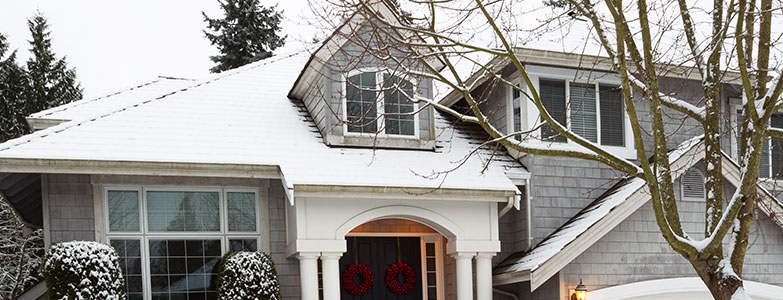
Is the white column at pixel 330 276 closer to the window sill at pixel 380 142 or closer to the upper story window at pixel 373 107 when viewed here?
the window sill at pixel 380 142

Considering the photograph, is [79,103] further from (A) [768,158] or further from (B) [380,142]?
(A) [768,158]

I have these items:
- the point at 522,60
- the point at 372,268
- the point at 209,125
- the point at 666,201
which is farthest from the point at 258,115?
the point at 666,201

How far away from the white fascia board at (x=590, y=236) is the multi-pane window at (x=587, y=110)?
140cm

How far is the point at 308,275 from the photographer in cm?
1062

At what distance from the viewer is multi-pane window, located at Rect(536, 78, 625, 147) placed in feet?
41.3

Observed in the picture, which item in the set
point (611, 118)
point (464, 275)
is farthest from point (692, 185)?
point (464, 275)

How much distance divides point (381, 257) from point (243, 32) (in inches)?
612

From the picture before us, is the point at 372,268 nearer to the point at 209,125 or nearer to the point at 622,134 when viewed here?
the point at 209,125

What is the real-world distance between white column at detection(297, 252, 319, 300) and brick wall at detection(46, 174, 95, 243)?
2.80 m

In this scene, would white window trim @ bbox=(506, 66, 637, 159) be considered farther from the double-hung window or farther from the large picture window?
the double-hung window

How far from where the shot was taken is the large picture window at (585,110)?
12578 mm

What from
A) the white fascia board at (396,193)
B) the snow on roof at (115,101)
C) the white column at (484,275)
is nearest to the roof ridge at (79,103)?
the snow on roof at (115,101)

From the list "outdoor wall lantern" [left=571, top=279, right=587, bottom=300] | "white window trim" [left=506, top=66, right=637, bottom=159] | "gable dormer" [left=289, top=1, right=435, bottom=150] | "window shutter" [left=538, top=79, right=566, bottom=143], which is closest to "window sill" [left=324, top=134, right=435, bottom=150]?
"gable dormer" [left=289, top=1, right=435, bottom=150]

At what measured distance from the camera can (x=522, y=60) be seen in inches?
478
